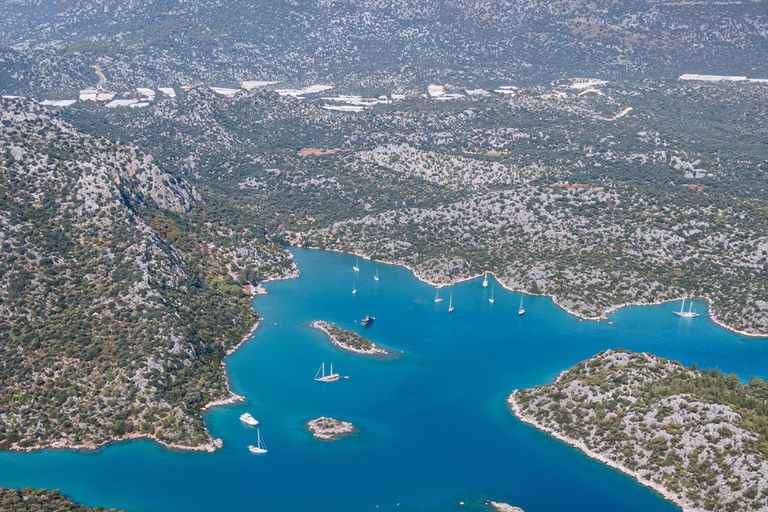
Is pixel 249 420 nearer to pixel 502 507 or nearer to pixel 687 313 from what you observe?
pixel 502 507

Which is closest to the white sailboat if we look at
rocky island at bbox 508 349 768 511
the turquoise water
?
the turquoise water

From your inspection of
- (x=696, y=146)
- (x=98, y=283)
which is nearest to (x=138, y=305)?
(x=98, y=283)

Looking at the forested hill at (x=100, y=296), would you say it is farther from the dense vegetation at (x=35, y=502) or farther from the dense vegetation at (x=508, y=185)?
the dense vegetation at (x=508, y=185)

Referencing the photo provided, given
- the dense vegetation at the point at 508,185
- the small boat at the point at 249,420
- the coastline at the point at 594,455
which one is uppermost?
the dense vegetation at the point at 508,185

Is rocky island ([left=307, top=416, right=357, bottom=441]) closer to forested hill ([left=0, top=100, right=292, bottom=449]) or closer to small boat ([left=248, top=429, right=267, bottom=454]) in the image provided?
small boat ([left=248, top=429, right=267, bottom=454])

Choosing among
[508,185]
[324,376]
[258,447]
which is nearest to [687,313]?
[508,185]

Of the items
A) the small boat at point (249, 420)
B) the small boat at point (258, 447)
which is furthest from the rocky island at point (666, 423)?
the small boat at point (249, 420)
